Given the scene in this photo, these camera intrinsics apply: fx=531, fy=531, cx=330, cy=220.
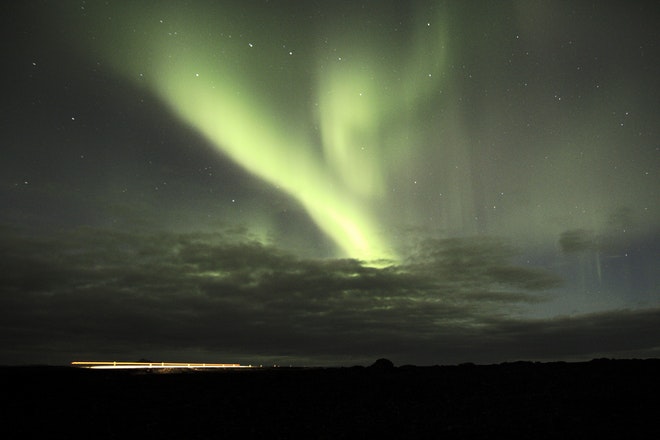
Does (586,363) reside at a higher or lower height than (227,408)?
higher

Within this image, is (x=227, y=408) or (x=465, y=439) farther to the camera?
Result: (x=227, y=408)

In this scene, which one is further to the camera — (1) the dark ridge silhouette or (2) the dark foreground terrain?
(1) the dark ridge silhouette

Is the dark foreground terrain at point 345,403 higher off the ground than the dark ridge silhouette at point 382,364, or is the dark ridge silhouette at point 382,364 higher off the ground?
the dark ridge silhouette at point 382,364

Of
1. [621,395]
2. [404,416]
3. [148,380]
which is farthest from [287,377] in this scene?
[621,395]

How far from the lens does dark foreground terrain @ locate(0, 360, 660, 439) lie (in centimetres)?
2225

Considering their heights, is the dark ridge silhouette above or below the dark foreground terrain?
above

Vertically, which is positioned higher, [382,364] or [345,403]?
[382,364]

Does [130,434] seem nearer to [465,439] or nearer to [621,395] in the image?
[465,439]

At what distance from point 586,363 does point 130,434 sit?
3263 centimetres

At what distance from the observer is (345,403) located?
28.7 m

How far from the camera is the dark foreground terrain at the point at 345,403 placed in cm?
2225

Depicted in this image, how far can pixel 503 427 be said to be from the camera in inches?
870

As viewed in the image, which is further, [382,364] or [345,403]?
[382,364]

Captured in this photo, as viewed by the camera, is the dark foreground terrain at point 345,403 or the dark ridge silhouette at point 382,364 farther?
the dark ridge silhouette at point 382,364
